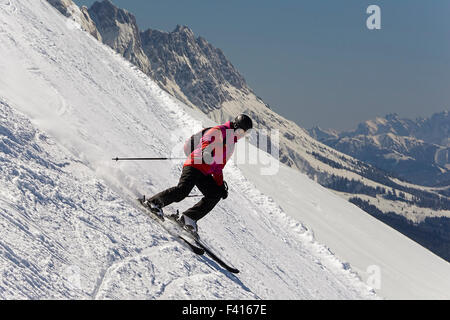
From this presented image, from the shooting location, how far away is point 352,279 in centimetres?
1730

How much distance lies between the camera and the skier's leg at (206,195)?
9156 mm

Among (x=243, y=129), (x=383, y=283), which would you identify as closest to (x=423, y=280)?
(x=383, y=283)

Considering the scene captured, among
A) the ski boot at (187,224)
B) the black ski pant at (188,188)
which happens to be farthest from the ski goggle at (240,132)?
the ski boot at (187,224)

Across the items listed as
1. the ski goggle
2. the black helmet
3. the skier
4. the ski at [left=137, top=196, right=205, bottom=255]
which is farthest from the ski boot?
the black helmet

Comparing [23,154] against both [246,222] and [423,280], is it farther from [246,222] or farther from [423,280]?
[423,280]

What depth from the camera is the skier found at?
901 centimetres

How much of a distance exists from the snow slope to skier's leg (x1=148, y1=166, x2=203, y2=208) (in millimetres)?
542

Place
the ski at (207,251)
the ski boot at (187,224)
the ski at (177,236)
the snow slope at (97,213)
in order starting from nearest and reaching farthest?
the snow slope at (97,213)
the ski at (177,236)
the ski at (207,251)
the ski boot at (187,224)

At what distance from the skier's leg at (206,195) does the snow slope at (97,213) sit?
2.87 feet

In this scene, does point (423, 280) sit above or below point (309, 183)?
below

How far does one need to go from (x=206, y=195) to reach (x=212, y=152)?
96cm

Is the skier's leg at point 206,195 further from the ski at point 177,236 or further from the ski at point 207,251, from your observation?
the ski at point 177,236

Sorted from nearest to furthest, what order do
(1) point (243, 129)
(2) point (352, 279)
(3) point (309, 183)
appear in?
Result: (1) point (243, 129) → (2) point (352, 279) → (3) point (309, 183)

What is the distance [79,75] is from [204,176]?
12.1m
